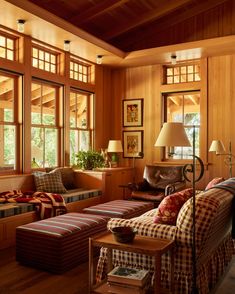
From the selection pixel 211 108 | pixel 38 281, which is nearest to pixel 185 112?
pixel 211 108


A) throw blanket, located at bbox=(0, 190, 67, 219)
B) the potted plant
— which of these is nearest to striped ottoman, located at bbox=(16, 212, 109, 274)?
throw blanket, located at bbox=(0, 190, 67, 219)

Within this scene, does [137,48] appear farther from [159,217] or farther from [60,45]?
[159,217]

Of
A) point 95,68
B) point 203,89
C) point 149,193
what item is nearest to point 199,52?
point 203,89

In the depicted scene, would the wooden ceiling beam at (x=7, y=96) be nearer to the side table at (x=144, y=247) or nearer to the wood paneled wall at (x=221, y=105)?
the side table at (x=144, y=247)

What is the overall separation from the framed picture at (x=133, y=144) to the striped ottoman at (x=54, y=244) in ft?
13.0

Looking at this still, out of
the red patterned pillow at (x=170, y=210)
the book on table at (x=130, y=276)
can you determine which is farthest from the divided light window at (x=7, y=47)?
the book on table at (x=130, y=276)

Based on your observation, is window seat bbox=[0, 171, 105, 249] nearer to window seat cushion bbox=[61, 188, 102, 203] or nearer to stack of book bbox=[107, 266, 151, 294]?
window seat cushion bbox=[61, 188, 102, 203]

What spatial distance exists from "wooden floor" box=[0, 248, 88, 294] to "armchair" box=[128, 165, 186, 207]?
7.92ft

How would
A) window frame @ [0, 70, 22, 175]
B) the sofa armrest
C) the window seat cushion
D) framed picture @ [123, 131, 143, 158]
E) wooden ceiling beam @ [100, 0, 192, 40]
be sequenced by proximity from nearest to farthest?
1. the sofa armrest
2. the window seat cushion
3. window frame @ [0, 70, 22, 175]
4. wooden ceiling beam @ [100, 0, 192, 40]
5. framed picture @ [123, 131, 143, 158]

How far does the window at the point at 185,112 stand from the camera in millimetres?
7132

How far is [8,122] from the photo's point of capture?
5523 millimetres

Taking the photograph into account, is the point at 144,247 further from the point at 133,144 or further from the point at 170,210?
the point at 133,144

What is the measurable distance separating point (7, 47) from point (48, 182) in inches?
90.4

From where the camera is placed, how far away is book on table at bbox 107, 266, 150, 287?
243 cm
